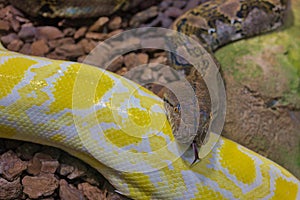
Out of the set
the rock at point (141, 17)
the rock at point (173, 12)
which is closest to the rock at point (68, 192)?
the rock at point (141, 17)

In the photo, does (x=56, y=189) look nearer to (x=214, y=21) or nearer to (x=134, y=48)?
(x=134, y=48)

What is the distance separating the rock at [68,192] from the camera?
2811 millimetres

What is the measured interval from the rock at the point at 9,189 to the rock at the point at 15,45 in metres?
1.30

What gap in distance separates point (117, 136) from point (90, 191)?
536 mm

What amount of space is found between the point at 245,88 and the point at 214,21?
90cm

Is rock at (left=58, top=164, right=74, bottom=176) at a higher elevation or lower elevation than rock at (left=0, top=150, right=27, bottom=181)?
lower

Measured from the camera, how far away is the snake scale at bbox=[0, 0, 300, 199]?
2.64m

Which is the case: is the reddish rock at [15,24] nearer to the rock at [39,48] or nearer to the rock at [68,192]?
the rock at [39,48]

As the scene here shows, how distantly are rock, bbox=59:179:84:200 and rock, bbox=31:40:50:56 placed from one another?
1.29 meters

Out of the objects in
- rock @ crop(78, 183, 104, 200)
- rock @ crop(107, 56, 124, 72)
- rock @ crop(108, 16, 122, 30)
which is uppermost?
rock @ crop(108, 16, 122, 30)

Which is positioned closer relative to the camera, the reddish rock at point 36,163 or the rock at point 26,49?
the reddish rock at point 36,163

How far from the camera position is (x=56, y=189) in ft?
9.29

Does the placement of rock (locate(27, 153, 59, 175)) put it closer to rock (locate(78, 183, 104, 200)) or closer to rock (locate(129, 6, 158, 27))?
rock (locate(78, 183, 104, 200))

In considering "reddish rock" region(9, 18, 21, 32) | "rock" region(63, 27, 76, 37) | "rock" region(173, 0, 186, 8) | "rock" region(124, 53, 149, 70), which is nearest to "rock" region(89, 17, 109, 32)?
"rock" region(63, 27, 76, 37)
